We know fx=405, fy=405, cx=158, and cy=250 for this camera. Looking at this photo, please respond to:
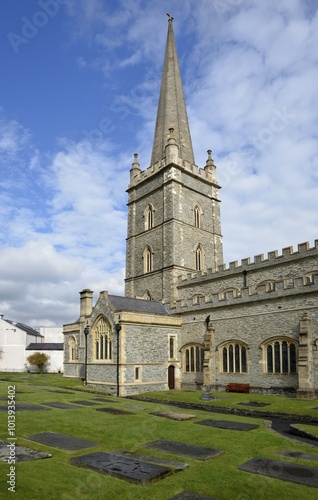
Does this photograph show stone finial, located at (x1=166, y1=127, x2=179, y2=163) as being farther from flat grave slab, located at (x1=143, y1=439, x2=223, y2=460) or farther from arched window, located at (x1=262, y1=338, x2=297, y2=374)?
flat grave slab, located at (x1=143, y1=439, x2=223, y2=460)

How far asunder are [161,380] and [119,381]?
146 inches

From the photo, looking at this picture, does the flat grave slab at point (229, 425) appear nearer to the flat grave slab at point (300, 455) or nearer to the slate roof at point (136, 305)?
the flat grave slab at point (300, 455)

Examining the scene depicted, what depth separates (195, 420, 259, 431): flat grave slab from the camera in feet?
43.5

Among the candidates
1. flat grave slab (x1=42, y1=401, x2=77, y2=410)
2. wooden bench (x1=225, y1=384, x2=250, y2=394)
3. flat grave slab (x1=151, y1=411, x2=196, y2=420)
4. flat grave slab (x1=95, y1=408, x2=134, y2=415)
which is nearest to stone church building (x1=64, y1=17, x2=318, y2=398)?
wooden bench (x1=225, y1=384, x2=250, y2=394)

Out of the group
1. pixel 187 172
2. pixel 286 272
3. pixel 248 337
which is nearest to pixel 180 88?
pixel 187 172

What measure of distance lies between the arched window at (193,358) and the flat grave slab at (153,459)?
1945cm

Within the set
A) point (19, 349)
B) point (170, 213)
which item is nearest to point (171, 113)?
point (170, 213)

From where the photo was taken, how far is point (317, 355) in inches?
853

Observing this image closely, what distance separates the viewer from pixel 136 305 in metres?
30.2

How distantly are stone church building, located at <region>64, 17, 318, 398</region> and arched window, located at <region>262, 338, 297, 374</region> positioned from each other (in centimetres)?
6

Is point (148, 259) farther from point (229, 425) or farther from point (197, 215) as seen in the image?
point (229, 425)

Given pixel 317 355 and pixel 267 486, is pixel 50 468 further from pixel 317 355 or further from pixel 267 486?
pixel 317 355

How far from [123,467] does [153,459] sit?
1.00 meters

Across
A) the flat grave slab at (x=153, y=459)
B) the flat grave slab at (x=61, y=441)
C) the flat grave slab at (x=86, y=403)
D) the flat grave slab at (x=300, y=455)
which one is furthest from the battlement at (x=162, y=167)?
the flat grave slab at (x=153, y=459)
